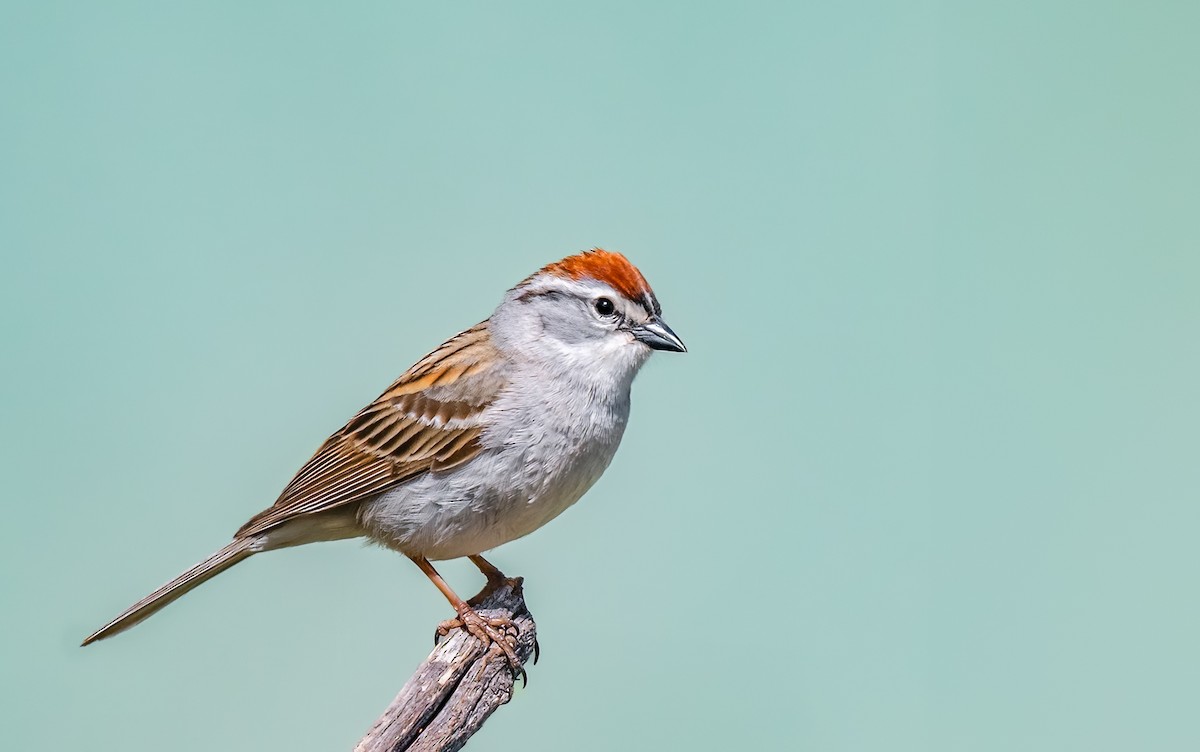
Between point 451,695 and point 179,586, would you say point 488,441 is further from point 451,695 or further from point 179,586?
point 179,586

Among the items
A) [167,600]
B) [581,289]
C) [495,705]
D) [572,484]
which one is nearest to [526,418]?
[572,484]

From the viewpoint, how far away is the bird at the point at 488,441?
197 inches

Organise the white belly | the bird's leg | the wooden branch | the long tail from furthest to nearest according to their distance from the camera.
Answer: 1. the long tail
2. the bird's leg
3. the white belly
4. the wooden branch

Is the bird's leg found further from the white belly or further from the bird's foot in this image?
the white belly

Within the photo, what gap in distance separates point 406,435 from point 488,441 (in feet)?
1.53

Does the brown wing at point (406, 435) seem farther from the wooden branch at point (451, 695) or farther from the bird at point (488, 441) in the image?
the wooden branch at point (451, 695)

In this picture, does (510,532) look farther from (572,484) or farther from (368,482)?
(368,482)

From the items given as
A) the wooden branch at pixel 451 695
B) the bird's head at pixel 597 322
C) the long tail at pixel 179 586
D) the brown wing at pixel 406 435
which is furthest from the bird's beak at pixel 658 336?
the long tail at pixel 179 586

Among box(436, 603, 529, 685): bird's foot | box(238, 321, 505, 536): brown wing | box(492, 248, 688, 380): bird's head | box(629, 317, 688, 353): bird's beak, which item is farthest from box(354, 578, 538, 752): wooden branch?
box(629, 317, 688, 353): bird's beak

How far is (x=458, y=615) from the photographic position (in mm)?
5160

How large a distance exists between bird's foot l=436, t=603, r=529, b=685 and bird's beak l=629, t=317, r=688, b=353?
1.40 m

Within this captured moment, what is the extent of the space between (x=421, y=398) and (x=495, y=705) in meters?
1.40

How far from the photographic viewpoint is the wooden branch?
462 centimetres

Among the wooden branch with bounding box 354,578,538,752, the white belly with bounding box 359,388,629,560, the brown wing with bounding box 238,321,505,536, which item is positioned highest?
the brown wing with bounding box 238,321,505,536
